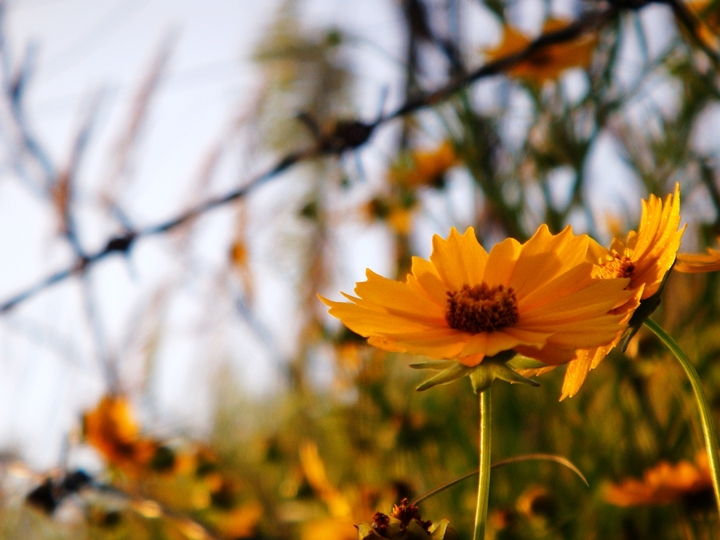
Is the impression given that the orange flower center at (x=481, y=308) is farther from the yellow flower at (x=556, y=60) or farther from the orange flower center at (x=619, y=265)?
the yellow flower at (x=556, y=60)

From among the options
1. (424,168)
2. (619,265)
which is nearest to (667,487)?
(619,265)

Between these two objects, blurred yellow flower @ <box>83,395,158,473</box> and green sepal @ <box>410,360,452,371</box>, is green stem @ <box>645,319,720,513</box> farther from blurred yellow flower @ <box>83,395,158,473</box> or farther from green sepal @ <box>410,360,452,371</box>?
blurred yellow flower @ <box>83,395,158,473</box>

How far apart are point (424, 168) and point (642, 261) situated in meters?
0.78

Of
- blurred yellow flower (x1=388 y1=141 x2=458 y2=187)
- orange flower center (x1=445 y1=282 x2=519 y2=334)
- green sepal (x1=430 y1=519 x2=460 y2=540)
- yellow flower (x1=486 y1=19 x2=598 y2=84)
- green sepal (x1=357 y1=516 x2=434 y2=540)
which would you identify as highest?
yellow flower (x1=486 y1=19 x2=598 y2=84)

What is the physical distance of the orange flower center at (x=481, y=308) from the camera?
0.85 feet

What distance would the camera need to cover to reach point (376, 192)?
108 cm

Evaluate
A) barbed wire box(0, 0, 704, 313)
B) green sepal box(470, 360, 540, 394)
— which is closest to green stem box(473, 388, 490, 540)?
green sepal box(470, 360, 540, 394)

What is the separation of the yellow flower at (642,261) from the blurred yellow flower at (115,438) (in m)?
0.58

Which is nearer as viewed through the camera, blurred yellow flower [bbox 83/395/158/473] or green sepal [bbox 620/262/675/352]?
green sepal [bbox 620/262/675/352]

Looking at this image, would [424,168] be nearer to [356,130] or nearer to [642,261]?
[356,130]

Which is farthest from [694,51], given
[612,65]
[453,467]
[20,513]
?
[20,513]

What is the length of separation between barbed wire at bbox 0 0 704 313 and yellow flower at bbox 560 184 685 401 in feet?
0.57

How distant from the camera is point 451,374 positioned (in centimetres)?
24

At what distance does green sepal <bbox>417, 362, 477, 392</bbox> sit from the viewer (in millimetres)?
232
